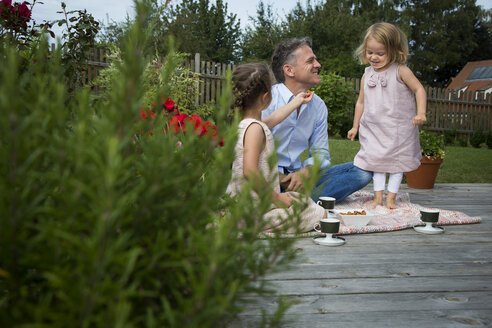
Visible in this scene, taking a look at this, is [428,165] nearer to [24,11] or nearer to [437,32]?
[24,11]

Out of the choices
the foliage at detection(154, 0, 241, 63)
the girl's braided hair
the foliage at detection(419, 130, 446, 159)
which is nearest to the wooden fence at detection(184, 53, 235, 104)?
the foliage at detection(419, 130, 446, 159)

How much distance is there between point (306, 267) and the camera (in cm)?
232

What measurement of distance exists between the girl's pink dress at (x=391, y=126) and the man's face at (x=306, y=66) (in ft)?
2.94

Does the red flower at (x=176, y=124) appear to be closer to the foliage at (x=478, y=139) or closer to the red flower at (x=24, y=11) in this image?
the red flower at (x=24, y=11)

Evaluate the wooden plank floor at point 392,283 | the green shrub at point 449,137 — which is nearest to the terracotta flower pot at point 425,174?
the wooden plank floor at point 392,283

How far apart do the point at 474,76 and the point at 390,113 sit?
4060 centimetres

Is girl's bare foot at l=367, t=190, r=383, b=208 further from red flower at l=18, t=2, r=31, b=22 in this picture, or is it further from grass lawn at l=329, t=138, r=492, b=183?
red flower at l=18, t=2, r=31, b=22

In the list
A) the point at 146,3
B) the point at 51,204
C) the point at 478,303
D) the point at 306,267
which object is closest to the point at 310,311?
the point at 306,267

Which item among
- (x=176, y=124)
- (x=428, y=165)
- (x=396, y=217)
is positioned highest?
(x=176, y=124)

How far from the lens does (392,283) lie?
213 cm

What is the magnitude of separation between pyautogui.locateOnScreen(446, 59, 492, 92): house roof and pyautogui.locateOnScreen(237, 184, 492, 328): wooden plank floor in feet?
132

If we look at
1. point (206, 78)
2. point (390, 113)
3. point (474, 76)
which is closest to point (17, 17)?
point (390, 113)

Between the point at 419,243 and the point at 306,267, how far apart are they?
106 cm

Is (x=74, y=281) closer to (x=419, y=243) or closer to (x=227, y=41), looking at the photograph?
(x=419, y=243)
